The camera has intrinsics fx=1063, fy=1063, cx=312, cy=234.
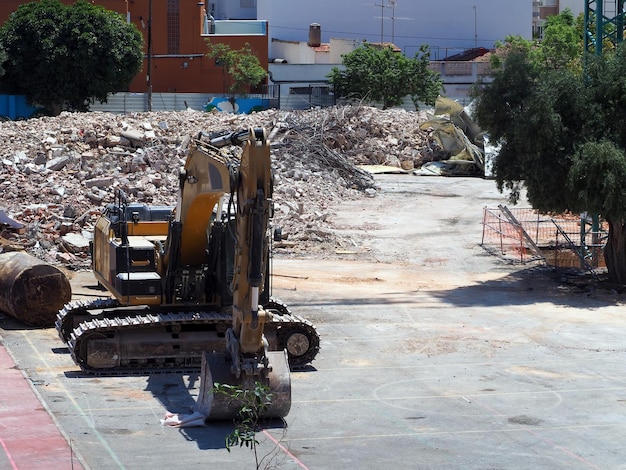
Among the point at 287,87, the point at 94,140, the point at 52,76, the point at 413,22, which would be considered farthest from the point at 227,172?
the point at 413,22

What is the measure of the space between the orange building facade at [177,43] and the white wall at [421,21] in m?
9.31

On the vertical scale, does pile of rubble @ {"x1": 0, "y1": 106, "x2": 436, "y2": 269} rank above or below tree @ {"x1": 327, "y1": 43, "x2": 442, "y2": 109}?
below

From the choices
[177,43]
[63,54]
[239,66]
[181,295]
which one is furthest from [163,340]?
[177,43]

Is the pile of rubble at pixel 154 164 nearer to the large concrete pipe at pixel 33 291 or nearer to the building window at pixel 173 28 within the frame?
the large concrete pipe at pixel 33 291

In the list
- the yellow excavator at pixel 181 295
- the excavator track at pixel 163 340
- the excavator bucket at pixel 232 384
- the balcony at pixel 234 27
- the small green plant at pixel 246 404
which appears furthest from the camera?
the balcony at pixel 234 27

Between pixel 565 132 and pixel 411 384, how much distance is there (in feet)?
31.9

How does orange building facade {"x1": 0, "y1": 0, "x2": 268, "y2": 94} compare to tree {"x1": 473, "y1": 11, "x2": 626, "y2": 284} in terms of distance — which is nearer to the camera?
tree {"x1": 473, "y1": 11, "x2": 626, "y2": 284}

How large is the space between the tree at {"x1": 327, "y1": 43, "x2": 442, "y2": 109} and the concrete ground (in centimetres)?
3488

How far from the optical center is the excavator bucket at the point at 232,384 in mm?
12344

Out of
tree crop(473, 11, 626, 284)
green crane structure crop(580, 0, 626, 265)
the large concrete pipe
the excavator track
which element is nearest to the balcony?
green crane structure crop(580, 0, 626, 265)

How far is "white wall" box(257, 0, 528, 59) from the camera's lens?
77.9 meters

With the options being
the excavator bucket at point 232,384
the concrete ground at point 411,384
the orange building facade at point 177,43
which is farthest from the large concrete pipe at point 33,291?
the orange building facade at point 177,43

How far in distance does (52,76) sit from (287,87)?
15330 mm

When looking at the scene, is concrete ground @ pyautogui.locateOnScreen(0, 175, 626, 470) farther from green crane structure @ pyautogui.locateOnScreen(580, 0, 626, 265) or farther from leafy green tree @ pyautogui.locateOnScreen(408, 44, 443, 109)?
leafy green tree @ pyautogui.locateOnScreen(408, 44, 443, 109)
